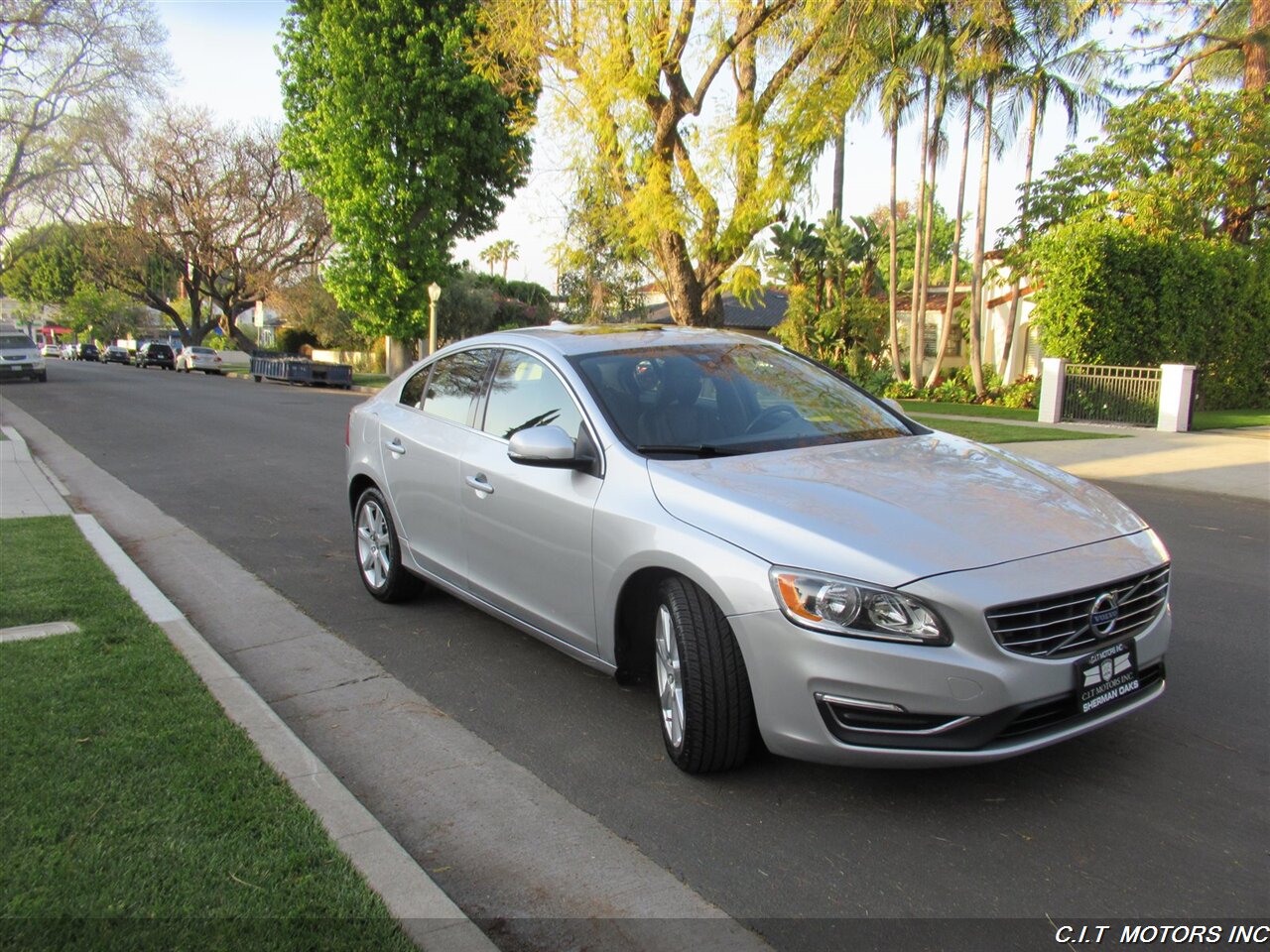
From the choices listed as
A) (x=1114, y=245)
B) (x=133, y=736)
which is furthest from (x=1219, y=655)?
(x=1114, y=245)

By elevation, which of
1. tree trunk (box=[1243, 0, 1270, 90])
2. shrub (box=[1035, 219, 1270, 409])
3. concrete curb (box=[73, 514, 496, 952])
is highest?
tree trunk (box=[1243, 0, 1270, 90])

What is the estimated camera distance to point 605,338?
5.17 meters

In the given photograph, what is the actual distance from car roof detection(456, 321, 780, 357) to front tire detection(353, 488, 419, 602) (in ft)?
3.98

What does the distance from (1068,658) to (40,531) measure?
7.30 m

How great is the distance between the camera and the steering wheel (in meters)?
4.57

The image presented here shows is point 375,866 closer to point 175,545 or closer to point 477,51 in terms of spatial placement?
point 175,545

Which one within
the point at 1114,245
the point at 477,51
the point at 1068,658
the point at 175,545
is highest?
the point at 477,51

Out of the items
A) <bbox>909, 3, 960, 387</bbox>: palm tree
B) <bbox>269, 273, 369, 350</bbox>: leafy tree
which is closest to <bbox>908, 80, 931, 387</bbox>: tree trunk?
<bbox>909, 3, 960, 387</bbox>: palm tree

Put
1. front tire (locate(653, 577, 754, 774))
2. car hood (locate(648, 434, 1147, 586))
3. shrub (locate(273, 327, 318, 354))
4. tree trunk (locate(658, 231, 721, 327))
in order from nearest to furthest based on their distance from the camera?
car hood (locate(648, 434, 1147, 586)), front tire (locate(653, 577, 754, 774)), tree trunk (locate(658, 231, 721, 327)), shrub (locate(273, 327, 318, 354))

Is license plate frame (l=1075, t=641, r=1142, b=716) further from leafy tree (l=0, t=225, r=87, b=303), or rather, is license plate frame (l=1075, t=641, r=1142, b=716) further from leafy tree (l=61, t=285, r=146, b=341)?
leafy tree (l=61, t=285, r=146, b=341)

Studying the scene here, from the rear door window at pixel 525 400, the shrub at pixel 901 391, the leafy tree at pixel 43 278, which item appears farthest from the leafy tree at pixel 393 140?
the leafy tree at pixel 43 278

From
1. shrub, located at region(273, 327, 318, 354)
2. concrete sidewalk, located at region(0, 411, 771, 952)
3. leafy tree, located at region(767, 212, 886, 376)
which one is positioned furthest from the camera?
shrub, located at region(273, 327, 318, 354)

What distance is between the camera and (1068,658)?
3.30m

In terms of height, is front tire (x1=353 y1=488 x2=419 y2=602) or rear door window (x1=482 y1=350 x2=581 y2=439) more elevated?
rear door window (x1=482 y1=350 x2=581 y2=439)
